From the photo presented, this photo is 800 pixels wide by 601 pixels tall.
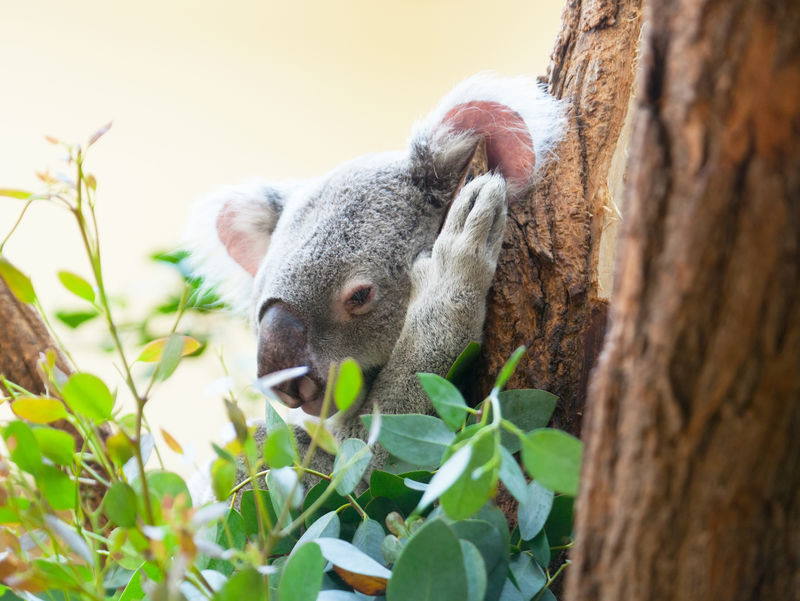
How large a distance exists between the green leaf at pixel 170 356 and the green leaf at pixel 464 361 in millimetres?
509

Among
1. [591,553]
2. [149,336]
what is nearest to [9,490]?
[591,553]

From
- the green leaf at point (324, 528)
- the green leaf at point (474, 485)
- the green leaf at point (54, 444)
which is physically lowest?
the green leaf at point (324, 528)

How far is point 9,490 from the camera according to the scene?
0.63m

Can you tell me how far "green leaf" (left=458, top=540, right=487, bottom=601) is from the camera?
62 centimetres

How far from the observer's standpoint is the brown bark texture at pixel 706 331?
0.38m

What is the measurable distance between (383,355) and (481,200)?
0.39m

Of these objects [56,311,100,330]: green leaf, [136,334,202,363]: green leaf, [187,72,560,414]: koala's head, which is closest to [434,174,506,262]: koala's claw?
[187,72,560,414]: koala's head

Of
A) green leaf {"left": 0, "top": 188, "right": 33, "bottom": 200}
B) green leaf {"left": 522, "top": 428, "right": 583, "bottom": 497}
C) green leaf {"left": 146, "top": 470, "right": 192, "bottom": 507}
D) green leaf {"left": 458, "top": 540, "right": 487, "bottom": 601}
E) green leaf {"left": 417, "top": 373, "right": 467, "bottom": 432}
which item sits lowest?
green leaf {"left": 458, "top": 540, "right": 487, "bottom": 601}

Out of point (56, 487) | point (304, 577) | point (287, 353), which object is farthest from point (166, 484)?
point (287, 353)

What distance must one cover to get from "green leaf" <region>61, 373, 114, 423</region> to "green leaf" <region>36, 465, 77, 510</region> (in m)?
0.07

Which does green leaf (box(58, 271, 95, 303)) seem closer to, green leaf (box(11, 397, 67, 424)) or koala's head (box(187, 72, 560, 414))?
green leaf (box(11, 397, 67, 424))

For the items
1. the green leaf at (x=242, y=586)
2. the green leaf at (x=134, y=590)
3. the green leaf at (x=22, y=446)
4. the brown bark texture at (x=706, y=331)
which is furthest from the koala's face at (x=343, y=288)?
the brown bark texture at (x=706, y=331)

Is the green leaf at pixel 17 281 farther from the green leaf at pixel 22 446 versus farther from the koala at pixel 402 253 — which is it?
the koala at pixel 402 253

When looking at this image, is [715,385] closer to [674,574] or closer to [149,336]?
[674,574]
